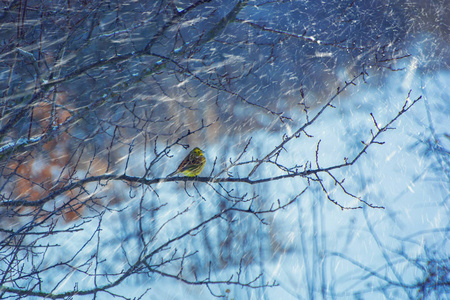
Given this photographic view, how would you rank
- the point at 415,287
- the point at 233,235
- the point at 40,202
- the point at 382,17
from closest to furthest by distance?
1. the point at 40,202
2. the point at 415,287
3. the point at 233,235
4. the point at 382,17

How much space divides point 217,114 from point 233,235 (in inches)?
108

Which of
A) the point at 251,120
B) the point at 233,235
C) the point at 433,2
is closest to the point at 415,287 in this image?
the point at 233,235

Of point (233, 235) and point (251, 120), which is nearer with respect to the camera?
point (233, 235)

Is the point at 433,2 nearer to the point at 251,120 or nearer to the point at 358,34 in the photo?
the point at 358,34

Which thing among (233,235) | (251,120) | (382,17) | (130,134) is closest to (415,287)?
(233,235)

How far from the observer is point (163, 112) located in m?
8.55

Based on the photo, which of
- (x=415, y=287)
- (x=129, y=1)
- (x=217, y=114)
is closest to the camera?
(x=129, y=1)

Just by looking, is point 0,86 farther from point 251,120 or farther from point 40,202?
point 251,120

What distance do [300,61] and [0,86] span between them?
716cm

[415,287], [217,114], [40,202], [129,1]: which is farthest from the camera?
[217,114]

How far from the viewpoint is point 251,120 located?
10086mm

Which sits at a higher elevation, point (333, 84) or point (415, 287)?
point (333, 84)

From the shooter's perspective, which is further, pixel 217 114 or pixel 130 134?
pixel 217 114

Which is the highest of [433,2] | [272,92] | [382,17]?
[433,2]
